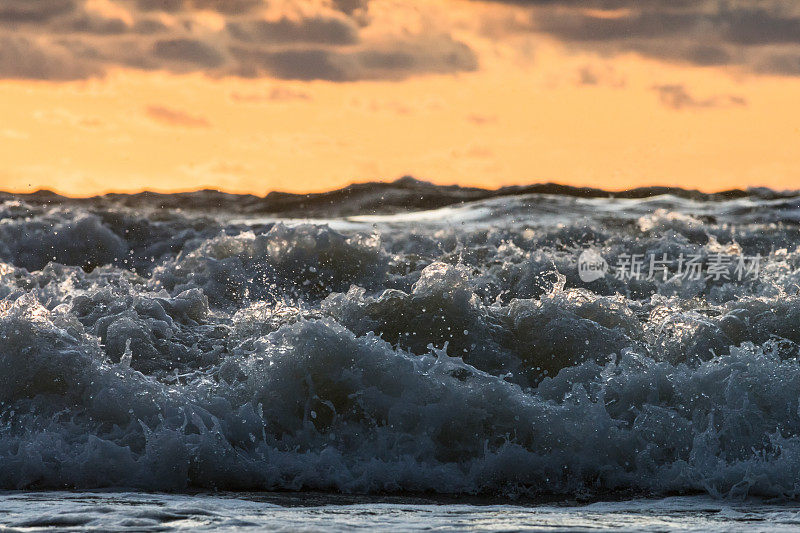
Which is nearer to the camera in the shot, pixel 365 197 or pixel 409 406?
pixel 409 406

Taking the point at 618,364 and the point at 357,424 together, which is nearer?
the point at 357,424

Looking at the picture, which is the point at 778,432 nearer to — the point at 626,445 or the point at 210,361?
the point at 626,445

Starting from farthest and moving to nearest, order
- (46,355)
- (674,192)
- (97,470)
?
(674,192)
(46,355)
(97,470)

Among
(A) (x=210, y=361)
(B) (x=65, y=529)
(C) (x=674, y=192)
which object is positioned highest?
(C) (x=674, y=192)

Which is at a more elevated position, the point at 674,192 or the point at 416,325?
the point at 674,192

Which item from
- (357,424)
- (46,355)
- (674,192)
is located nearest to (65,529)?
(357,424)

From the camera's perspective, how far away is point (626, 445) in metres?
5.12

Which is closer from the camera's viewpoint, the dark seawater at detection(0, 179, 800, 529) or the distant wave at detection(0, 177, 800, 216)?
the dark seawater at detection(0, 179, 800, 529)

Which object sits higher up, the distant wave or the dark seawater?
the distant wave

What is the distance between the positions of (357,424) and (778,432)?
2.10m

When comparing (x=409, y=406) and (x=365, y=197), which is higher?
(x=365, y=197)

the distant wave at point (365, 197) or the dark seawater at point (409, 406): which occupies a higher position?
the distant wave at point (365, 197)

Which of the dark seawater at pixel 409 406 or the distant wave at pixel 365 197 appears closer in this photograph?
the dark seawater at pixel 409 406

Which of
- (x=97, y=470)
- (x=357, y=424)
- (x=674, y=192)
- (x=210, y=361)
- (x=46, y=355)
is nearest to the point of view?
(x=97, y=470)
